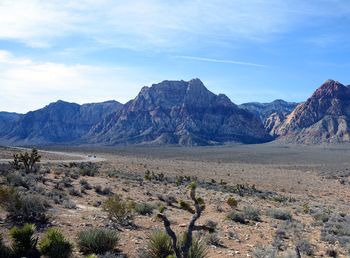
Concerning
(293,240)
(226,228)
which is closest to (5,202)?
(226,228)

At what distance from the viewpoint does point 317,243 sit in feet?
52.8

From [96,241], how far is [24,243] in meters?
1.89

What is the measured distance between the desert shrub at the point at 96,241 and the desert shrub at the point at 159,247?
3.79 ft

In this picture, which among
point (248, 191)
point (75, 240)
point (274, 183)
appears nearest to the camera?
point (75, 240)

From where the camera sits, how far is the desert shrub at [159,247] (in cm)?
1150

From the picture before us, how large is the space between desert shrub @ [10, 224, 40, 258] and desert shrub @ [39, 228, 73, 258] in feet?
0.86

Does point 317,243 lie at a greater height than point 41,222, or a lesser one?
lesser

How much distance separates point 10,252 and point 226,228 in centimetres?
912

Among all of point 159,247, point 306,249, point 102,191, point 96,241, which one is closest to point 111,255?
point 96,241

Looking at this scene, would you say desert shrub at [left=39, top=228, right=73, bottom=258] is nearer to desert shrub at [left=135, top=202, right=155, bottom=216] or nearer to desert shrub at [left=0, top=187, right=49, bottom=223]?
desert shrub at [left=0, top=187, right=49, bottom=223]

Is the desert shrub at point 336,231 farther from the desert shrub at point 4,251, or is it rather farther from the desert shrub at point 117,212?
the desert shrub at point 4,251

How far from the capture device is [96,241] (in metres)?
12.0

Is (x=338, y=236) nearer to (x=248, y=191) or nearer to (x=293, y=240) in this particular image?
(x=293, y=240)

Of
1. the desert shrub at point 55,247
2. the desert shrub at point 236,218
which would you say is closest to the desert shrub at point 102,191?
the desert shrub at point 236,218
